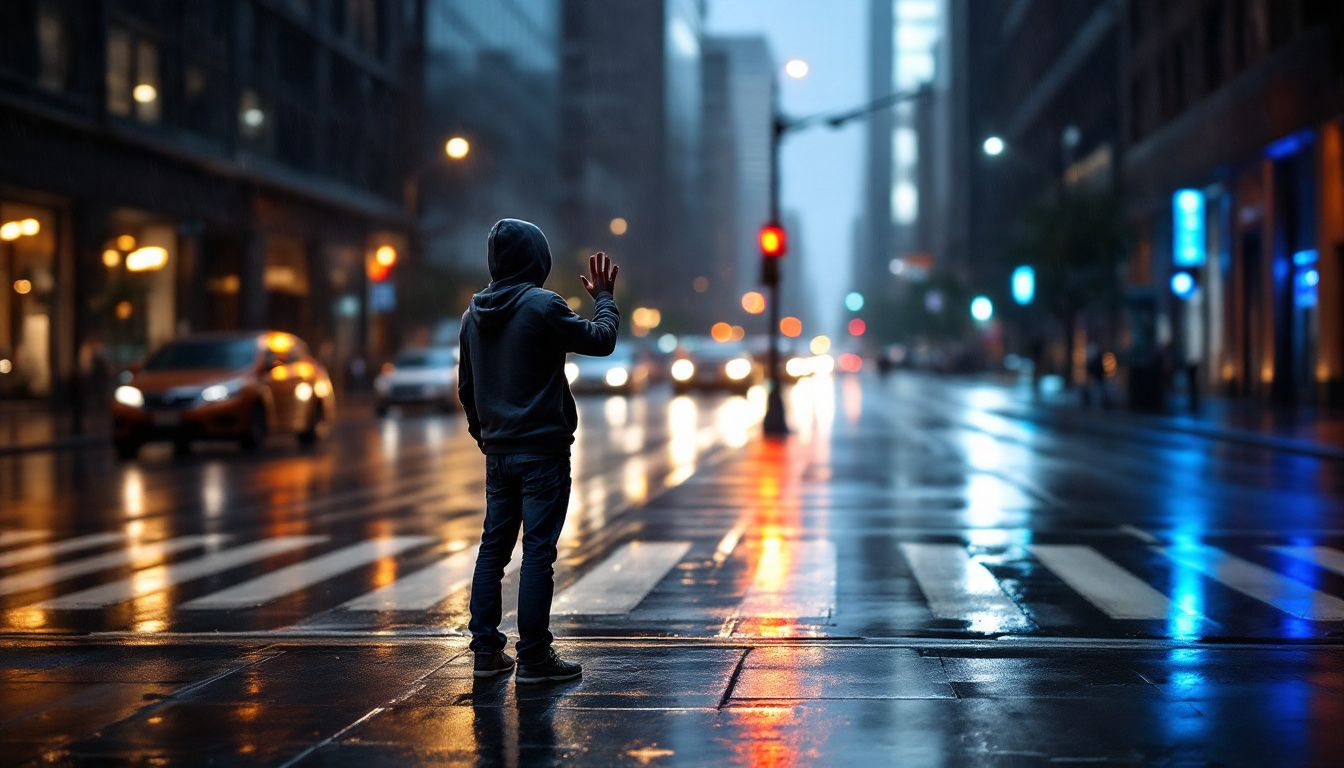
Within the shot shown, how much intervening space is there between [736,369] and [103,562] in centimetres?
4613

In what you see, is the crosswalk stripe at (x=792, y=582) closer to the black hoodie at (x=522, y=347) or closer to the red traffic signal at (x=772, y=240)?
the black hoodie at (x=522, y=347)

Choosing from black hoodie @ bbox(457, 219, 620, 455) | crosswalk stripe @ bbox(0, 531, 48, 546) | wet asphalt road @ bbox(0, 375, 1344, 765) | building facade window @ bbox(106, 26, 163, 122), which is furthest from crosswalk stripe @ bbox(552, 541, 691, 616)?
building facade window @ bbox(106, 26, 163, 122)

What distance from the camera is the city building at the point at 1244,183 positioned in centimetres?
3878

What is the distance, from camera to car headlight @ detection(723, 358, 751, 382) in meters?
57.2

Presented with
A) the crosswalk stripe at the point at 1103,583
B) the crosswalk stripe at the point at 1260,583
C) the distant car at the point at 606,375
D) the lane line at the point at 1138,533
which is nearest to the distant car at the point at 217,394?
the lane line at the point at 1138,533

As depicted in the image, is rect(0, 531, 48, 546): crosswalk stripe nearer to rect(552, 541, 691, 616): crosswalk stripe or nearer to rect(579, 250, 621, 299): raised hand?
rect(552, 541, 691, 616): crosswalk stripe

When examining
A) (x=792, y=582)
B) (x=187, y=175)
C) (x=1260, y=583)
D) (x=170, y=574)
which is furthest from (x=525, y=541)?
(x=187, y=175)

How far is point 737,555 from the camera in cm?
1177

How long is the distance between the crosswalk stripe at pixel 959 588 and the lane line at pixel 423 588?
246 centimetres

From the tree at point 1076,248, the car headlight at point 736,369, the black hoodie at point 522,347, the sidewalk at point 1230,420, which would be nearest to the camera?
the black hoodie at point 522,347

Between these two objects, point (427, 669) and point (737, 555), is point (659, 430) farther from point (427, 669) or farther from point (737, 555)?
point (427, 669)

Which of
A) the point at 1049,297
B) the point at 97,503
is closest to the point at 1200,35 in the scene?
the point at 1049,297

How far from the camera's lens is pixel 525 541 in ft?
23.0

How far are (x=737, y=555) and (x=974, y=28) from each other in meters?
126
